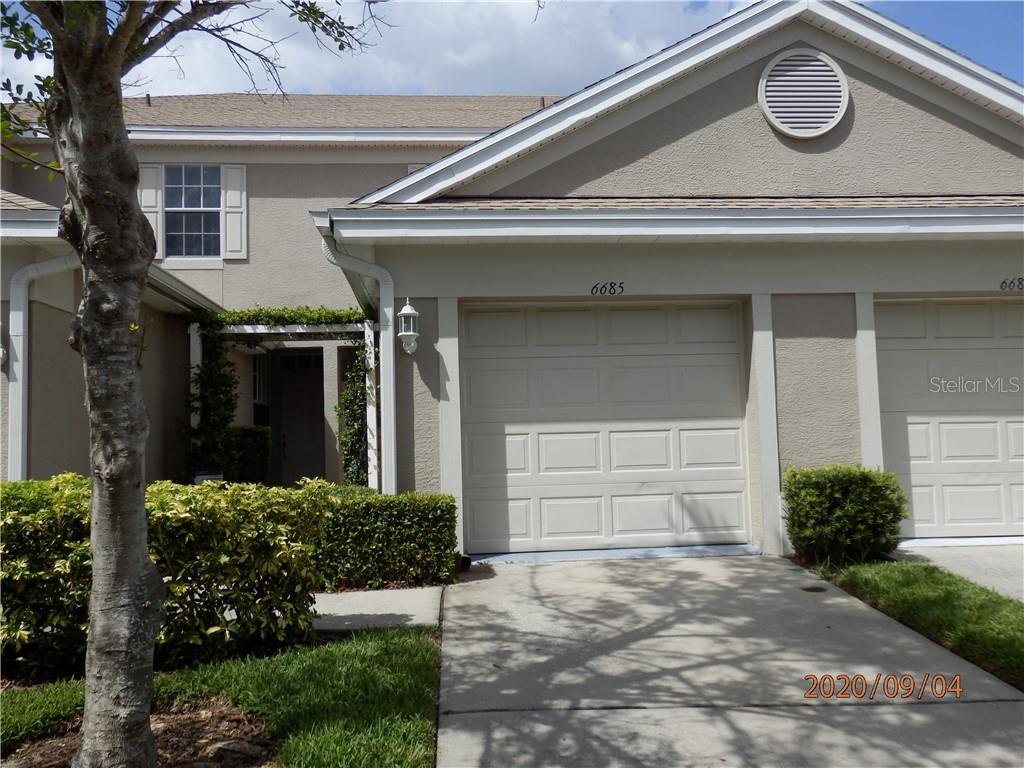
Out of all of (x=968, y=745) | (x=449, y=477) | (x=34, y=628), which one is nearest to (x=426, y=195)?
(x=449, y=477)

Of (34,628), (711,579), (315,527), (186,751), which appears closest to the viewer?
(186,751)

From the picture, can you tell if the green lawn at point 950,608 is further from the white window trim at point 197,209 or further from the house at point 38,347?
the white window trim at point 197,209

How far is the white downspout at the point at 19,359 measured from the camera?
7453mm

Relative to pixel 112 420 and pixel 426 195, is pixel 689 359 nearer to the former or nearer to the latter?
pixel 426 195

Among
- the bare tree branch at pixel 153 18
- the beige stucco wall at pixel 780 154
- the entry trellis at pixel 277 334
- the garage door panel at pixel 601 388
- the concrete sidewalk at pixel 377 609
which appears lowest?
the concrete sidewalk at pixel 377 609

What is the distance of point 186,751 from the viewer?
10.9 ft

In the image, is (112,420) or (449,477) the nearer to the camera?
(112,420)

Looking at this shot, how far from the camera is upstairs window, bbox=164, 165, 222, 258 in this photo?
12617 millimetres

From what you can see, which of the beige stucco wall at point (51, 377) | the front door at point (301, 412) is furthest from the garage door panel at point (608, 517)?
the front door at point (301, 412)

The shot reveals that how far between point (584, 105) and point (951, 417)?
4.91m

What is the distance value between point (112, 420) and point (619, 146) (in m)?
6.30

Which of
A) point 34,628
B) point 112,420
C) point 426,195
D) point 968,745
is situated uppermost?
point 426,195

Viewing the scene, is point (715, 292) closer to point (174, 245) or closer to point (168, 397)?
point (168, 397)
